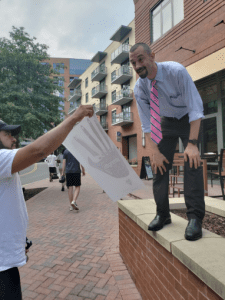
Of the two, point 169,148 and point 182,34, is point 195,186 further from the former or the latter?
point 182,34

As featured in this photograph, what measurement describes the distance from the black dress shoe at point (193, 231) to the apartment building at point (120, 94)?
16.1 metres

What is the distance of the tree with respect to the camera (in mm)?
8914

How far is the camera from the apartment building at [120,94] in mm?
22922

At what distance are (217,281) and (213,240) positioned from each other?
2.15 ft

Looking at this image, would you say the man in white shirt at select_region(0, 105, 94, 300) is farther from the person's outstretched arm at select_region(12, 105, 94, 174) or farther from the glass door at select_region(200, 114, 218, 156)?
the glass door at select_region(200, 114, 218, 156)

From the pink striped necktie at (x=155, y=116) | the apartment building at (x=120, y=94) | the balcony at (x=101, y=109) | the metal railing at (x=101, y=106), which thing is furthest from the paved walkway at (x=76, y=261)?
the metal railing at (x=101, y=106)

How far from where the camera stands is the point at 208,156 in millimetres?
9766

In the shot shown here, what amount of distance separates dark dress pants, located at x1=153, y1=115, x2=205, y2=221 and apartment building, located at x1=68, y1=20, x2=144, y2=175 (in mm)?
15828

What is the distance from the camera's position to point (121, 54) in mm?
23938

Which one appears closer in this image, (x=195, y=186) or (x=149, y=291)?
(x=195, y=186)

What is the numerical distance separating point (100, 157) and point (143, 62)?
2.74 ft

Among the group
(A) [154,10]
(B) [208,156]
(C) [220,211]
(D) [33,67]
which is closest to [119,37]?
(A) [154,10]

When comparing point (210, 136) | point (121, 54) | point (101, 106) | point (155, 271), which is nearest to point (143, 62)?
point (155, 271)

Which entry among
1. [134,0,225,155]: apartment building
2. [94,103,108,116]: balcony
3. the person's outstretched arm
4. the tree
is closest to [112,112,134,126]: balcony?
[94,103,108,116]: balcony
